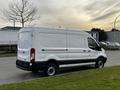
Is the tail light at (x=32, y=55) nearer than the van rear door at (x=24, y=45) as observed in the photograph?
Yes

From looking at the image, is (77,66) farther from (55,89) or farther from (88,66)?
(55,89)

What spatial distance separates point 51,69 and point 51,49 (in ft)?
3.19

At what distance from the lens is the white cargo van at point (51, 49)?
460 inches

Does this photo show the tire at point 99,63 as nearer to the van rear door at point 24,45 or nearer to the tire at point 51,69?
the tire at point 51,69

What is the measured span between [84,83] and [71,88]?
986 millimetres

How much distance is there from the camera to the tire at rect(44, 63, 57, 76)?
1215 centimetres

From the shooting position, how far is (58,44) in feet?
41.5

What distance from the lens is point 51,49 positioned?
12.3 metres

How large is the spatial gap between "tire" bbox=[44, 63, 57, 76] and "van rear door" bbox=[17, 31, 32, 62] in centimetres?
106

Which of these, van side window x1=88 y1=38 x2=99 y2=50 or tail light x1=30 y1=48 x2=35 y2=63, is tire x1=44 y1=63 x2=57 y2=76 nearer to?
tail light x1=30 y1=48 x2=35 y2=63

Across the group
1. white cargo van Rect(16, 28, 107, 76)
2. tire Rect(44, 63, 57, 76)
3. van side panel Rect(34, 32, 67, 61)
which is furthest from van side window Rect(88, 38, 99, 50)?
tire Rect(44, 63, 57, 76)

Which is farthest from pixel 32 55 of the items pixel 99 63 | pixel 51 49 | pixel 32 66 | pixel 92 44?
pixel 99 63

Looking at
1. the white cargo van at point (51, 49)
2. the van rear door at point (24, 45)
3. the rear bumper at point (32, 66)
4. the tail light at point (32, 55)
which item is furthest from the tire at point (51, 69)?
the van rear door at point (24, 45)

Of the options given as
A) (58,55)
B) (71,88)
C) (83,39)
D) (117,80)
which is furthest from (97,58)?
(71,88)
